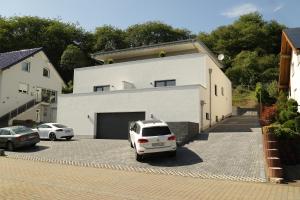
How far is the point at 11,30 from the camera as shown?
61.4 m

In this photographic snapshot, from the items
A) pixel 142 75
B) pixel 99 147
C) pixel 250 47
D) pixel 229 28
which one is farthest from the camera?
pixel 229 28

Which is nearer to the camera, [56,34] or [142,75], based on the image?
[142,75]

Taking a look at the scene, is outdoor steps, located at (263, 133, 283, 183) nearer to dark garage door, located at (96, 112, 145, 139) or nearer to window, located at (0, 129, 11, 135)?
dark garage door, located at (96, 112, 145, 139)

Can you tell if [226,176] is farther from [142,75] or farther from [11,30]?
[11,30]

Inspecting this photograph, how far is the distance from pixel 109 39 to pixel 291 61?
143ft

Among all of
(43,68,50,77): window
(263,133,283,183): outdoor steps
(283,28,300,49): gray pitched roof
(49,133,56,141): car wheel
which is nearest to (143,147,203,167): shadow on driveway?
(263,133,283,183): outdoor steps

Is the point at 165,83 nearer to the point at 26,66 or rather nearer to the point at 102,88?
the point at 102,88

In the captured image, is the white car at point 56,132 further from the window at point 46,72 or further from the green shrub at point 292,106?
the window at point 46,72

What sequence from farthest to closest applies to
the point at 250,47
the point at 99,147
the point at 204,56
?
1. the point at 250,47
2. the point at 204,56
3. the point at 99,147

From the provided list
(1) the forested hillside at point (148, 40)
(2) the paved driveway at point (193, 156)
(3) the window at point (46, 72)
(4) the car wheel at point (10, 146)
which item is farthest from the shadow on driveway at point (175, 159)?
(1) the forested hillside at point (148, 40)

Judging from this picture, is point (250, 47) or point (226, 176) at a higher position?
point (250, 47)

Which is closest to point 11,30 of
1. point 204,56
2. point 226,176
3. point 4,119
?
point 4,119

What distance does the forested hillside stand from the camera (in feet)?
163

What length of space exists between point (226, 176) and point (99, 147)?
988cm
